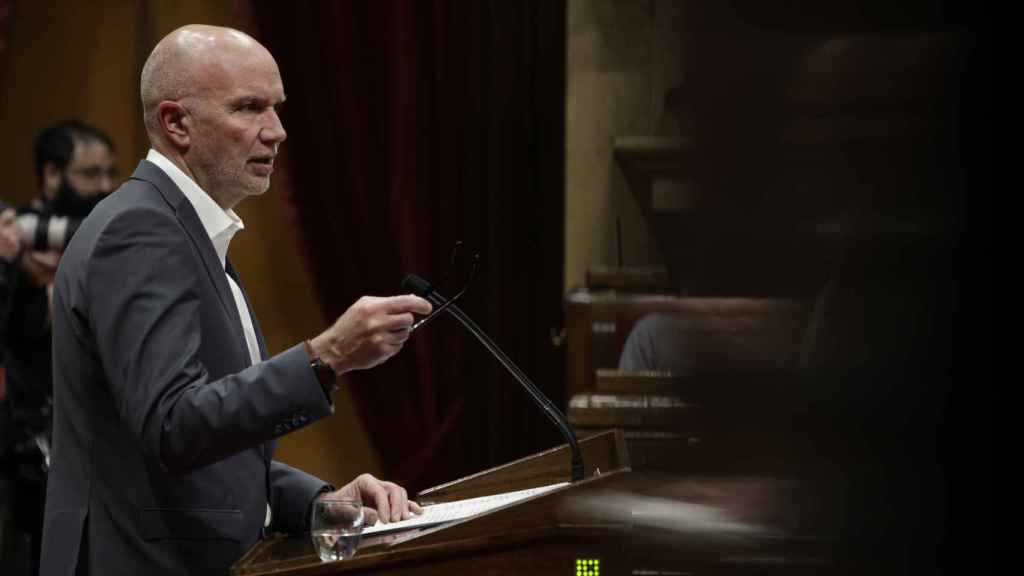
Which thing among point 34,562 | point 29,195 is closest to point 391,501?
point 34,562

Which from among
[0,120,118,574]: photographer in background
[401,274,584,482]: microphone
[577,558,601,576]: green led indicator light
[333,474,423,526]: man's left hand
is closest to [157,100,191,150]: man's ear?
[401,274,584,482]: microphone

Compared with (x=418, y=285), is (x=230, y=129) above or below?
above

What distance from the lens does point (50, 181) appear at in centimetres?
361

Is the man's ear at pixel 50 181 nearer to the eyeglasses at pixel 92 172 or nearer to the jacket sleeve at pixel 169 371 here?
the eyeglasses at pixel 92 172

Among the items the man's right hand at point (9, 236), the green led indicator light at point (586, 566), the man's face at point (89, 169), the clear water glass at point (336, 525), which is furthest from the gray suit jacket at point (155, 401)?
the man's face at point (89, 169)

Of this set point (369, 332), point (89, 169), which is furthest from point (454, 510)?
point (89, 169)

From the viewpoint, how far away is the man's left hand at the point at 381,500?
1.42m

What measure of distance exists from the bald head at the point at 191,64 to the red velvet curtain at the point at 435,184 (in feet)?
8.71

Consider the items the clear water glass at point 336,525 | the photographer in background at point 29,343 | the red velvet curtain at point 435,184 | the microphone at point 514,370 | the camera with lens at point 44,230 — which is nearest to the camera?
the clear water glass at point 336,525

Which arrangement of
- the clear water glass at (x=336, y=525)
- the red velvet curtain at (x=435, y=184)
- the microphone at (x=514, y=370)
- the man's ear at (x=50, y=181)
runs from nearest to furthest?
the clear water glass at (x=336, y=525) → the microphone at (x=514, y=370) → the man's ear at (x=50, y=181) → the red velvet curtain at (x=435, y=184)

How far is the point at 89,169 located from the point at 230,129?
2.28 meters

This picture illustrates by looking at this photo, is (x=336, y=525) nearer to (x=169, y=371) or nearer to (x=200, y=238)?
(x=169, y=371)

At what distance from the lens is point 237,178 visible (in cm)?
154

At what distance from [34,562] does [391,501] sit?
2.27 metres
